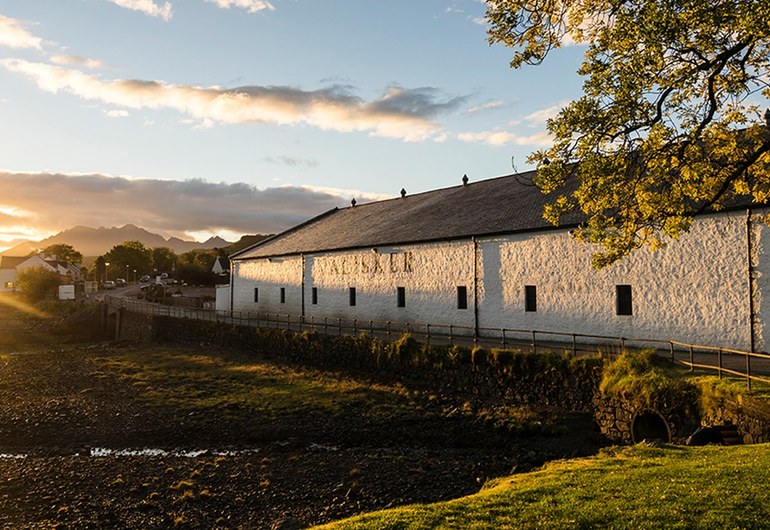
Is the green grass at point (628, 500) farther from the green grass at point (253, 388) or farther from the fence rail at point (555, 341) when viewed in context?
the green grass at point (253, 388)

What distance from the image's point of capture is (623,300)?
2067 cm

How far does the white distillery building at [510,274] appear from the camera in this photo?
1803 cm

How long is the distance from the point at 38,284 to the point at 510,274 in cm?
7495

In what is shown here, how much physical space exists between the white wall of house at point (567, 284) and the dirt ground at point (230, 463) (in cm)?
634

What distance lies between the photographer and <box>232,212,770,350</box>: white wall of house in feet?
58.9

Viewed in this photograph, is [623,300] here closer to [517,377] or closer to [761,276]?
[761,276]

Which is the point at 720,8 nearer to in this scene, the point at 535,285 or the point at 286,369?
the point at 535,285

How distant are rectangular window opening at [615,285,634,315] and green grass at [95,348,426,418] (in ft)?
28.7

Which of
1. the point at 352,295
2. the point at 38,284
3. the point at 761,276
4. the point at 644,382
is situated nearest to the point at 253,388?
the point at 352,295

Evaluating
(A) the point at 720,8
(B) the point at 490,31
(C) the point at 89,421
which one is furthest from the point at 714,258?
(C) the point at 89,421

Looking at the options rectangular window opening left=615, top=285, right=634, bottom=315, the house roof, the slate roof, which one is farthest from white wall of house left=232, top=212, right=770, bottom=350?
the house roof

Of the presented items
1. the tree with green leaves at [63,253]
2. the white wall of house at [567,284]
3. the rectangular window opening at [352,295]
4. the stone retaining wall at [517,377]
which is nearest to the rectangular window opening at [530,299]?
the white wall of house at [567,284]

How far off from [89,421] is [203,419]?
4.35 m

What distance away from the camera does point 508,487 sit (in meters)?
9.57
